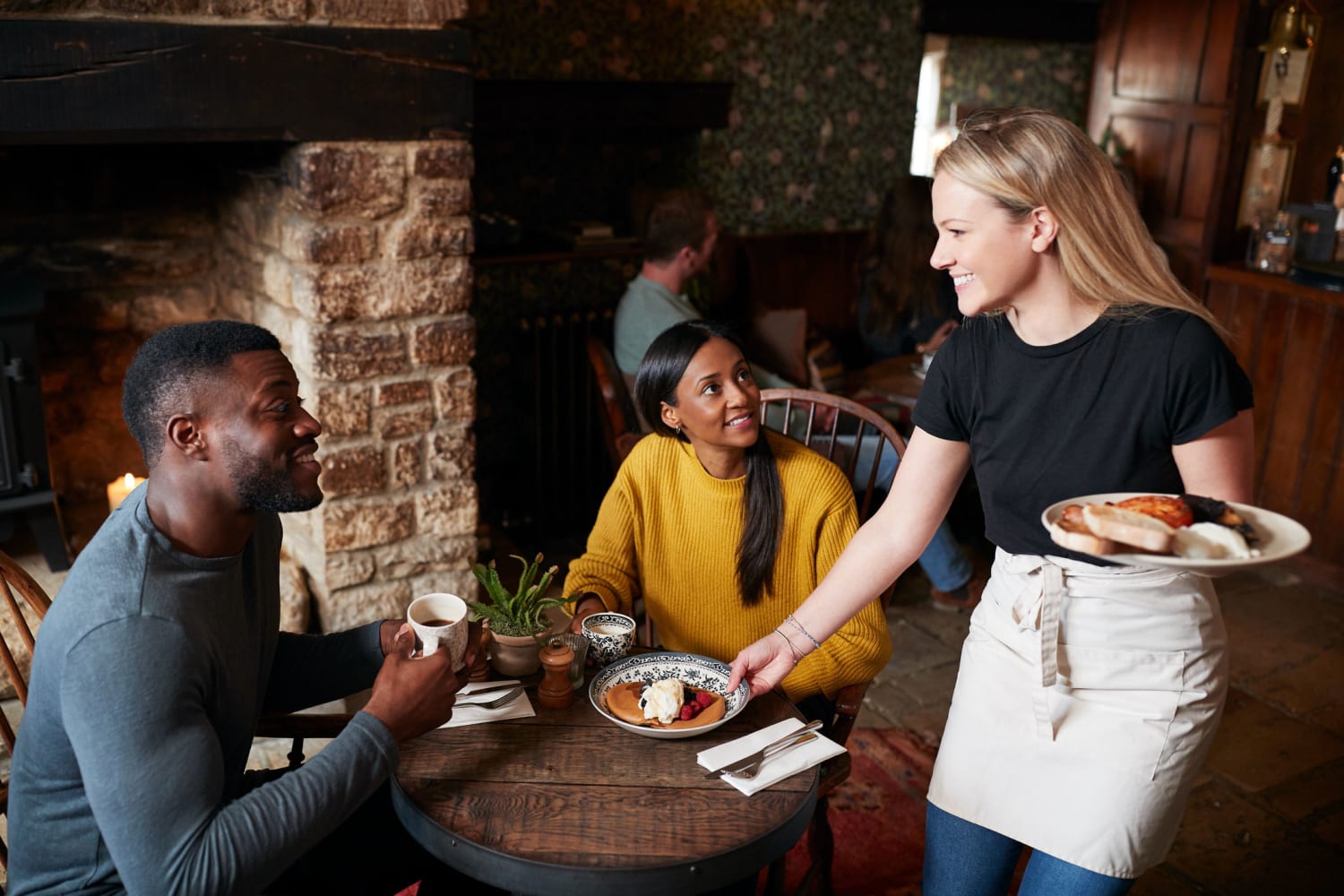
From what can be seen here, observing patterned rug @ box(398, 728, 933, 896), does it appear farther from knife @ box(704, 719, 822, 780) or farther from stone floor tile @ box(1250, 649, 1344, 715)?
stone floor tile @ box(1250, 649, 1344, 715)

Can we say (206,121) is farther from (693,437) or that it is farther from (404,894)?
(404,894)

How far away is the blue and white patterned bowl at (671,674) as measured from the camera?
169 centimetres

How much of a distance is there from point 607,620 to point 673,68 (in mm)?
2851

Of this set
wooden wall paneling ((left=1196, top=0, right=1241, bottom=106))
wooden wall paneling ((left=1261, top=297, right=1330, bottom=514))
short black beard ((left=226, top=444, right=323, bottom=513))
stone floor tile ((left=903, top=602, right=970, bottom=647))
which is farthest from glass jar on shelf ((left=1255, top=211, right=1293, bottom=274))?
short black beard ((left=226, top=444, right=323, bottom=513))

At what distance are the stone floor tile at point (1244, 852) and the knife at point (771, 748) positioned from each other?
1.33 meters

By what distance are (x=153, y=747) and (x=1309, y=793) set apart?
265 centimetres

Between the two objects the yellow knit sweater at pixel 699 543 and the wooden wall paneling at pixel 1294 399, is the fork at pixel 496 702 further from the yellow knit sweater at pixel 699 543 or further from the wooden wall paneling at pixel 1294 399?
the wooden wall paneling at pixel 1294 399

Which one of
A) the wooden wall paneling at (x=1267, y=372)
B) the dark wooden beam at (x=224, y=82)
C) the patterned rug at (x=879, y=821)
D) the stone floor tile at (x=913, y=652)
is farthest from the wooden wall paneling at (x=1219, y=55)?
the dark wooden beam at (x=224, y=82)

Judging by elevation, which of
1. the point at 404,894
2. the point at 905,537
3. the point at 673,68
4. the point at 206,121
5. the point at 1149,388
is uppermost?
the point at 673,68

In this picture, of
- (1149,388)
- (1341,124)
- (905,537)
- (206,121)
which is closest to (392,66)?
(206,121)

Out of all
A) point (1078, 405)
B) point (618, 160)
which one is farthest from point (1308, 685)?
point (618, 160)

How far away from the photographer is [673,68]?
4176 millimetres

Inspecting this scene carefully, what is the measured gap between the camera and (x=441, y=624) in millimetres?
1671

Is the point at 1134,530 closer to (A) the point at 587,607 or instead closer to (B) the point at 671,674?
(B) the point at 671,674
